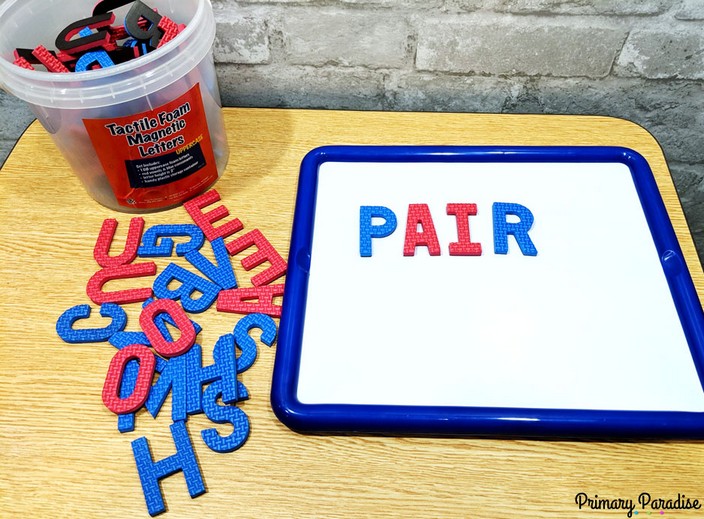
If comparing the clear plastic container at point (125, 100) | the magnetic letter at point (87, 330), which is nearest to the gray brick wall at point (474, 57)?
the clear plastic container at point (125, 100)

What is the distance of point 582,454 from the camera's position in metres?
0.45

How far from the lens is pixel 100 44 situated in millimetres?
530

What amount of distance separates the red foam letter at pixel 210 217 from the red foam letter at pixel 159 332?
0.30 ft

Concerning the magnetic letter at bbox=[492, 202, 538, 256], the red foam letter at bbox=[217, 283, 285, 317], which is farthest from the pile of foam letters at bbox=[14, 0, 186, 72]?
the magnetic letter at bbox=[492, 202, 538, 256]

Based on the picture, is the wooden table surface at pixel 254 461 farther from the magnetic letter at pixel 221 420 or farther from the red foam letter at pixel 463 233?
the red foam letter at pixel 463 233

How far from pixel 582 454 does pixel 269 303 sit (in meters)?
0.29

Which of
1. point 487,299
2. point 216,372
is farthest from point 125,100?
point 487,299

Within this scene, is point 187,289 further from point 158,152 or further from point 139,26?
point 139,26

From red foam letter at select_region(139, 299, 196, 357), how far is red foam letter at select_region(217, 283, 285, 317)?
35mm

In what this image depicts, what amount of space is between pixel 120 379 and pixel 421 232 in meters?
0.31

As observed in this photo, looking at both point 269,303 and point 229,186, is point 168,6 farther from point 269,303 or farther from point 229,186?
point 269,303

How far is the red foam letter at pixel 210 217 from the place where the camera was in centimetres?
59

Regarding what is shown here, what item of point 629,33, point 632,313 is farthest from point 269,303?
point 629,33

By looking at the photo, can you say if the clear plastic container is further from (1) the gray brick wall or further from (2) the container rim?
(1) the gray brick wall
